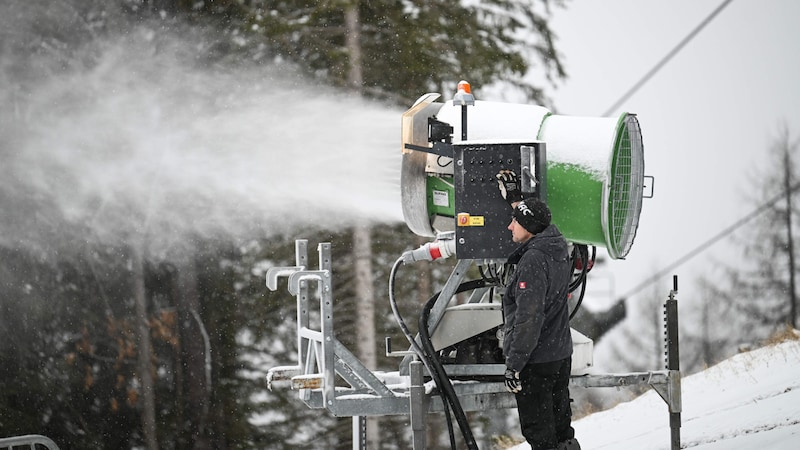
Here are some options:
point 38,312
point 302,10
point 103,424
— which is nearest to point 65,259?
point 38,312

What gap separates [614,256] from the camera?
611cm

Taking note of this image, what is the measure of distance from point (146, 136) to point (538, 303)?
36.3ft

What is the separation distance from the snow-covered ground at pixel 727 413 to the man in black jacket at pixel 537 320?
5.09 feet

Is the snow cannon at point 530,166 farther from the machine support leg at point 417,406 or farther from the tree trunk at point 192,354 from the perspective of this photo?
the tree trunk at point 192,354

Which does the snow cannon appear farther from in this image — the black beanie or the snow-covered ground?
the snow-covered ground

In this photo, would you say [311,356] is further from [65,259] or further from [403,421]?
[65,259]

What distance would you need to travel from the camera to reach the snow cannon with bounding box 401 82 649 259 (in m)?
5.82

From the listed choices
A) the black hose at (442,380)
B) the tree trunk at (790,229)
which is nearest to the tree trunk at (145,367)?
the black hose at (442,380)

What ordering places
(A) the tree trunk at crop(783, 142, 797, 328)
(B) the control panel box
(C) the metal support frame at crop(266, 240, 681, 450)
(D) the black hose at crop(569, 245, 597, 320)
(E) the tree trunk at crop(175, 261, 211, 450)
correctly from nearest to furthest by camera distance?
(C) the metal support frame at crop(266, 240, 681, 450) < (B) the control panel box < (D) the black hose at crop(569, 245, 597, 320) < (E) the tree trunk at crop(175, 261, 211, 450) < (A) the tree trunk at crop(783, 142, 797, 328)

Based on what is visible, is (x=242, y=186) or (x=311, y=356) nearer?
(x=311, y=356)

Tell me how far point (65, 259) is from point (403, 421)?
21.1ft

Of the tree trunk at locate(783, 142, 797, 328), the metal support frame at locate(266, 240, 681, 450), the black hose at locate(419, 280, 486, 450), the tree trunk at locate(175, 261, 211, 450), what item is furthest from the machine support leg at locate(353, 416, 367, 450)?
the tree trunk at locate(783, 142, 797, 328)

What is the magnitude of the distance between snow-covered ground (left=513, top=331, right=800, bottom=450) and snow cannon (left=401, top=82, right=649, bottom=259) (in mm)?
1714

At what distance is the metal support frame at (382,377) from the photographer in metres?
5.68
